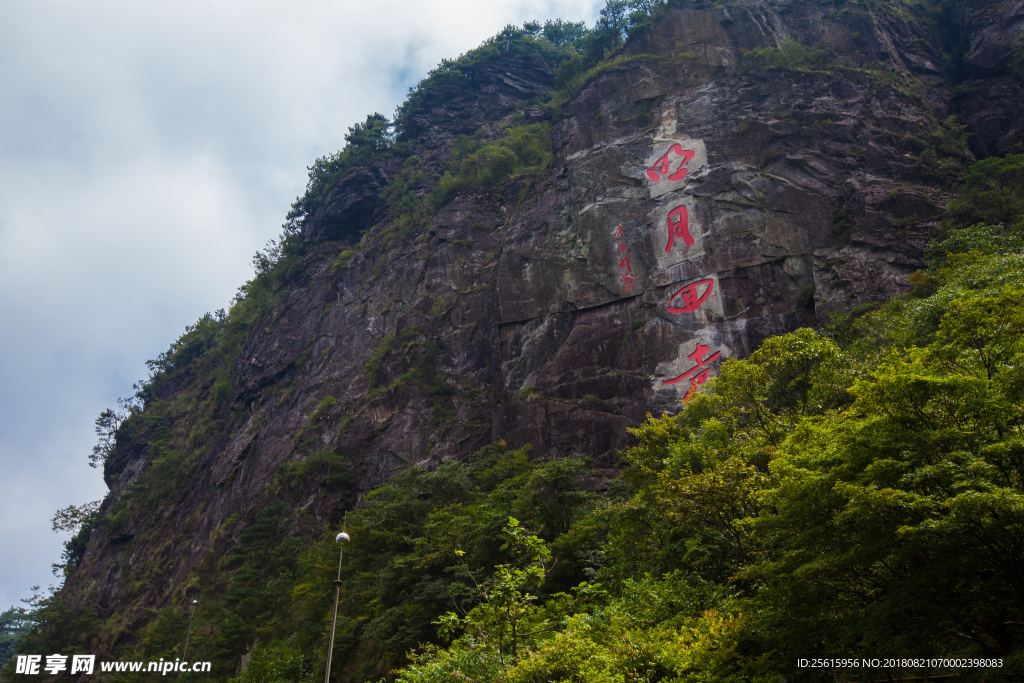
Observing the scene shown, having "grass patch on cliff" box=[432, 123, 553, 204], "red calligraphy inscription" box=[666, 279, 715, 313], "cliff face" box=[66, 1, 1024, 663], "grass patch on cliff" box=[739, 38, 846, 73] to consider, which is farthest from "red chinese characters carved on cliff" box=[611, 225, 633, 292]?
"grass patch on cliff" box=[432, 123, 553, 204]

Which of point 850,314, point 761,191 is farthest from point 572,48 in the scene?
point 850,314

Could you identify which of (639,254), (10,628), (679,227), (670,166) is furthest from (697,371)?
(10,628)

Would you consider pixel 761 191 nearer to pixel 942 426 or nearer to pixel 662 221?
pixel 662 221

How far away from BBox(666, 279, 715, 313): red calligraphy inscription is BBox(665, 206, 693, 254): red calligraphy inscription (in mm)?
1400

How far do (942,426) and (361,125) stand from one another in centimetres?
3846

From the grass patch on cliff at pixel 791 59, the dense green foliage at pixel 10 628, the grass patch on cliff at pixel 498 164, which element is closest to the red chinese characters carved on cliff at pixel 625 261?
the grass patch on cliff at pixel 791 59

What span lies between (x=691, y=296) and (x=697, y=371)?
7.79 ft

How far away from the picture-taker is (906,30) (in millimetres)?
23812

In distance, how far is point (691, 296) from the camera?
60.1 ft

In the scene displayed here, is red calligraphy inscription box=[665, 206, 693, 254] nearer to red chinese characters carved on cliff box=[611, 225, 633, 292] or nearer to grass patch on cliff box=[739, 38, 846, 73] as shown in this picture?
red chinese characters carved on cliff box=[611, 225, 633, 292]

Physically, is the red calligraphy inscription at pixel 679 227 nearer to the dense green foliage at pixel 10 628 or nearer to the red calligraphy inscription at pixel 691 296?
the red calligraphy inscription at pixel 691 296

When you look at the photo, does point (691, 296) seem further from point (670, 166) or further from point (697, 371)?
point (670, 166)

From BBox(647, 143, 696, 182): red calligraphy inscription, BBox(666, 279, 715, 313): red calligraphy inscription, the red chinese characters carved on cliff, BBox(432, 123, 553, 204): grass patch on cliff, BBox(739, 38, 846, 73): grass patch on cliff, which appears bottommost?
BBox(666, 279, 715, 313): red calligraphy inscription

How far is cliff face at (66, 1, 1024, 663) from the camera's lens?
18.0 meters
